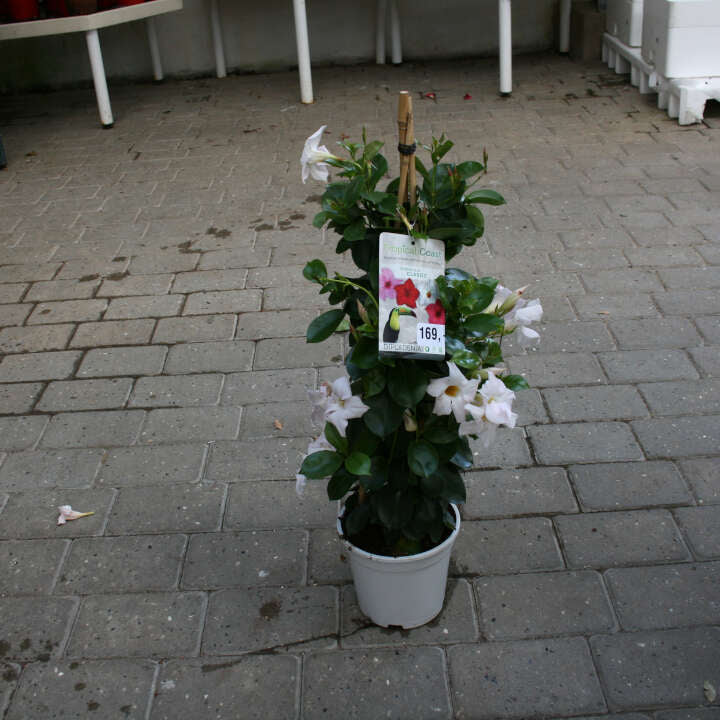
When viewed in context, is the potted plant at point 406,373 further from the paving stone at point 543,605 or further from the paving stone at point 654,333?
the paving stone at point 654,333

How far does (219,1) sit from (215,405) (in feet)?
17.1

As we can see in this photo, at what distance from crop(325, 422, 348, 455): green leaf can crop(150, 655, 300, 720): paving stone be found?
1.91ft

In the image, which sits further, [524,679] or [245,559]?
[245,559]

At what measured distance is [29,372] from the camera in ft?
11.2

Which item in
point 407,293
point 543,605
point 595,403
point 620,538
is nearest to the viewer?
point 407,293

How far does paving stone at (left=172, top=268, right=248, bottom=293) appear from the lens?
3.96 metres

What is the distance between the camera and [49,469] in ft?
9.34

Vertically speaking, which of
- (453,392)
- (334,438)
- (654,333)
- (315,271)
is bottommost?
(654,333)

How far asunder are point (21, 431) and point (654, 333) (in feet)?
7.92

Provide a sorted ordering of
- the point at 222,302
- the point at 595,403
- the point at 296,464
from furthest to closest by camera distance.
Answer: the point at 222,302 < the point at 595,403 < the point at 296,464

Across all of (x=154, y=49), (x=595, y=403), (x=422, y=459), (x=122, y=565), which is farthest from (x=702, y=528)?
(x=154, y=49)

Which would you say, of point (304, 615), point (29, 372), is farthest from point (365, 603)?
point (29, 372)

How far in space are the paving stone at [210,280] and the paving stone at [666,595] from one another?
89.9 inches

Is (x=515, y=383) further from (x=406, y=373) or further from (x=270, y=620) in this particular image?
(x=270, y=620)
